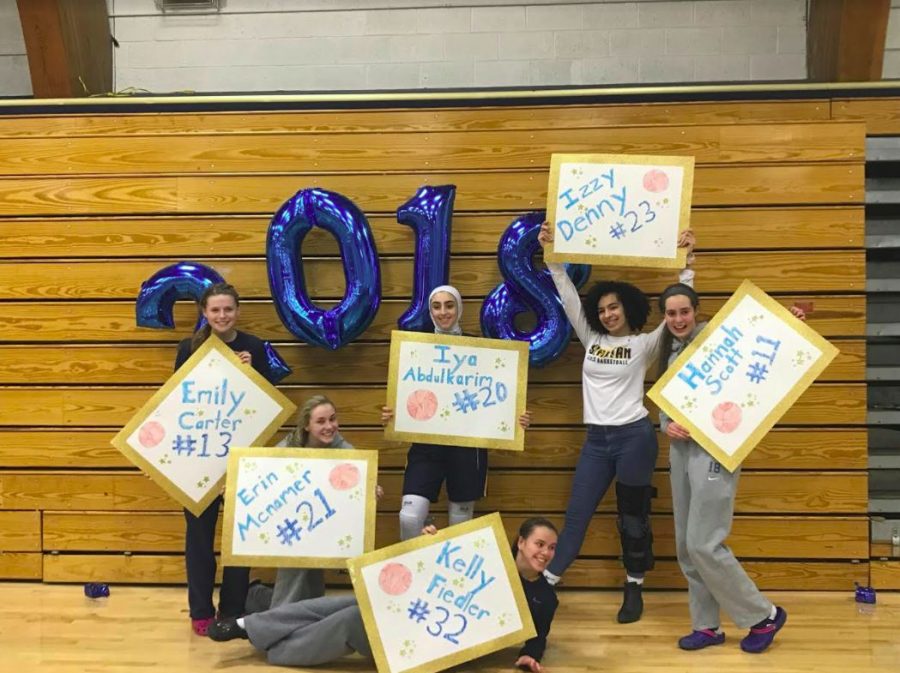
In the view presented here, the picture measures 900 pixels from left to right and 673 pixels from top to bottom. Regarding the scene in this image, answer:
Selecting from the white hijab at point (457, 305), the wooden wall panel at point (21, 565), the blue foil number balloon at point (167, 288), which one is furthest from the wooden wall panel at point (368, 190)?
the wooden wall panel at point (21, 565)

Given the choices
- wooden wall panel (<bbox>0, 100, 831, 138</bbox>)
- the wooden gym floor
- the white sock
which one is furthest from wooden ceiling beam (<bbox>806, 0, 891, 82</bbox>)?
the white sock

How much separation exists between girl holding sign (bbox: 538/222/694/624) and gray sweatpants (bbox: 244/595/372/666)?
0.93 meters

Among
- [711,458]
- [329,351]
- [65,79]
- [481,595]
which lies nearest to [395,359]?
[329,351]

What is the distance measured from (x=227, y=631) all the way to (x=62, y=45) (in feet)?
10.6

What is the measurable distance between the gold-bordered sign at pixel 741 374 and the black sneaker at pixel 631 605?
0.79 metres

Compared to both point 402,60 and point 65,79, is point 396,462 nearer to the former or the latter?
point 402,60

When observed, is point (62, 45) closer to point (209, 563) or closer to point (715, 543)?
point (209, 563)

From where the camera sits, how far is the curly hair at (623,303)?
11.4 feet

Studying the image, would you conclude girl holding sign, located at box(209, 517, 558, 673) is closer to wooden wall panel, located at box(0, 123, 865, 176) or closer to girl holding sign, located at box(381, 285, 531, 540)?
girl holding sign, located at box(381, 285, 531, 540)

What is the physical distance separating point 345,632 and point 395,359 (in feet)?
3.71

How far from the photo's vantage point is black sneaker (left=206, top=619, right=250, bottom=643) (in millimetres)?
3086

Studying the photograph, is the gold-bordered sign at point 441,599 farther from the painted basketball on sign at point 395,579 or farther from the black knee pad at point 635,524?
the black knee pad at point 635,524

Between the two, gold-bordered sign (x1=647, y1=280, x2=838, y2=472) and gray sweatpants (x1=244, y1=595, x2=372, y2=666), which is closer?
gray sweatpants (x1=244, y1=595, x2=372, y2=666)

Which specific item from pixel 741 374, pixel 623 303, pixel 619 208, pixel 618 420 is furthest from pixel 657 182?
pixel 618 420
